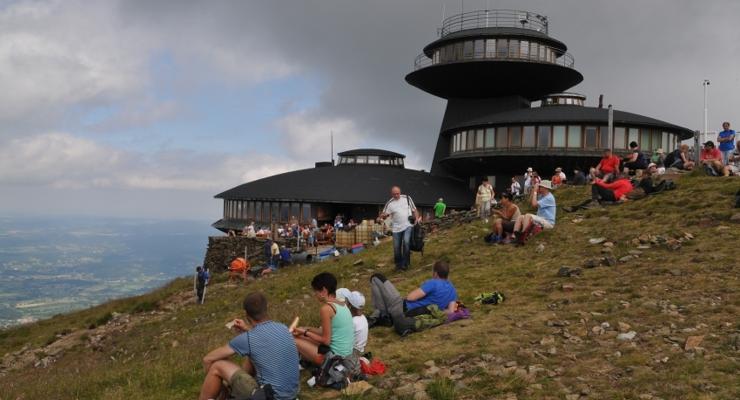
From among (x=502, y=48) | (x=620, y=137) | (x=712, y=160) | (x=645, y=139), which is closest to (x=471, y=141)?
(x=502, y=48)

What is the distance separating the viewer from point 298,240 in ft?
107

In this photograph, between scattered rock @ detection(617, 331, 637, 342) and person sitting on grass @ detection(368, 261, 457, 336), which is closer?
scattered rock @ detection(617, 331, 637, 342)

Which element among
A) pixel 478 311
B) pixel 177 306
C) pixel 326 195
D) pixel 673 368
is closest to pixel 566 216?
pixel 478 311


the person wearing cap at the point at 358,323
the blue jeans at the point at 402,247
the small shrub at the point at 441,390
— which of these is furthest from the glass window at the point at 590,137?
the small shrub at the point at 441,390

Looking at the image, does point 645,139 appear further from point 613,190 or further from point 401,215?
point 401,215

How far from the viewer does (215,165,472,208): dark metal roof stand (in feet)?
143

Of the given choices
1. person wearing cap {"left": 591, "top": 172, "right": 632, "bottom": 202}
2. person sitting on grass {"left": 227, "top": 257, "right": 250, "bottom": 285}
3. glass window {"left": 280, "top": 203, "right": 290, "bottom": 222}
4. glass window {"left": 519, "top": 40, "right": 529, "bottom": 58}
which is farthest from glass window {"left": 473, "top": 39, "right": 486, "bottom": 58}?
person wearing cap {"left": 591, "top": 172, "right": 632, "bottom": 202}

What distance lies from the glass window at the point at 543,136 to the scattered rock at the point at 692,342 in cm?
3281

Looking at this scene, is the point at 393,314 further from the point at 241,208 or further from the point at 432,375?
the point at 241,208

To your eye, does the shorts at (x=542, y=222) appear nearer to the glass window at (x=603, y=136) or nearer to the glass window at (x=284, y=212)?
the glass window at (x=603, y=136)

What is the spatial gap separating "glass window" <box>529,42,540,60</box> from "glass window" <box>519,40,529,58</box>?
0.30 m

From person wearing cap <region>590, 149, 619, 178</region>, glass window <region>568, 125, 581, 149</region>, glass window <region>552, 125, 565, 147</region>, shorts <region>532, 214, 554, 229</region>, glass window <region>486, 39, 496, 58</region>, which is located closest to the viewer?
shorts <region>532, 214, 554, 229</region>

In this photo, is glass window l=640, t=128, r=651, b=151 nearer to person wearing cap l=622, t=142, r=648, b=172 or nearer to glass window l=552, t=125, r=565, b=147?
glass window l=552, t=125, r=565, b=147

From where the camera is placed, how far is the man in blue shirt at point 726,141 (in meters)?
20.9
